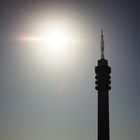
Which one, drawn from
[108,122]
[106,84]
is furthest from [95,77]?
[108,122]

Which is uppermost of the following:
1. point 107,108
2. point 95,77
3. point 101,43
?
point 101,43

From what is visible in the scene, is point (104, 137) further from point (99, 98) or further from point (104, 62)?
point (104, 62)

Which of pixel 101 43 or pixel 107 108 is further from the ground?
pixel 101 43

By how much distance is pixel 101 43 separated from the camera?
106 metres

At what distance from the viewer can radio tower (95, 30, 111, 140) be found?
98062 mm

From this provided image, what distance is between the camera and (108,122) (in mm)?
99250

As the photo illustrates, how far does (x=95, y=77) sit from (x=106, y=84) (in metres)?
3.69

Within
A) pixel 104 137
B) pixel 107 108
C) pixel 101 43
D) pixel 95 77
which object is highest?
pixel 101 43

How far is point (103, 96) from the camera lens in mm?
99688

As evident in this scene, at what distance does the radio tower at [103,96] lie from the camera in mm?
98062

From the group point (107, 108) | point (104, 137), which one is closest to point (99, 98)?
point (107, 108)

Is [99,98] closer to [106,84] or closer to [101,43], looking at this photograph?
[106,84]

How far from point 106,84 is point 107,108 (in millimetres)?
6046

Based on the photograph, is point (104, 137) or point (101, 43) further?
point (101, 43)
